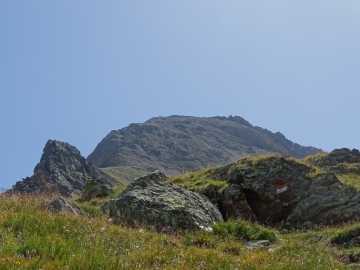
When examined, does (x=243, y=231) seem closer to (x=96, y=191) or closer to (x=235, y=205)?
(x=235, y=205)

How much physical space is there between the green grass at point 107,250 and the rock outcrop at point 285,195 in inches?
245

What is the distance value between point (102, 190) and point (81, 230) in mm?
16785

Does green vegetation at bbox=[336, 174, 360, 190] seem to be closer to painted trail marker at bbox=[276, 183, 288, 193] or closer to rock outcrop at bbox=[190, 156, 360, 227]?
rock outcrop at bbox=[190, 156, 360, 227]

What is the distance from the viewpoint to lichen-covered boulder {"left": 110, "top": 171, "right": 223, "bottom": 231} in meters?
13.7

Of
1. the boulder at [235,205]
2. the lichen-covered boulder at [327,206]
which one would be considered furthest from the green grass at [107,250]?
the boulder at [235,205]

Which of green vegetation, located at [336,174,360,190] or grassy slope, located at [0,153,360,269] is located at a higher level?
green vegetation, located at [336,174,360,190]

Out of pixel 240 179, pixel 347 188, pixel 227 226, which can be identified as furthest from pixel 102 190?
pixel 347 188

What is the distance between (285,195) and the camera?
19609mm

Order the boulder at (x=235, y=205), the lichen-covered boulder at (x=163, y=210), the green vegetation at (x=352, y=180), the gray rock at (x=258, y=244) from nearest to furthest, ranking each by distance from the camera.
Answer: the gray rock at (x=258, y=244), the lichen-covered boulder at (x=163, y=210), the boulder at (x=235, y=205), the green vegetation at (x=352, y=180)

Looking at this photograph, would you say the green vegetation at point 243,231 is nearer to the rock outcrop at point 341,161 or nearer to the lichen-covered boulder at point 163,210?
the lichen-covered boulder at point 163,210

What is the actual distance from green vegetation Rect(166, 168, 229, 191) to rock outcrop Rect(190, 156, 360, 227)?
631 millimetres

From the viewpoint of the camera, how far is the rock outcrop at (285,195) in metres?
17.6

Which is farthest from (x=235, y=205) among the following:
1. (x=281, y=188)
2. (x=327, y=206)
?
(x=327, y=206)

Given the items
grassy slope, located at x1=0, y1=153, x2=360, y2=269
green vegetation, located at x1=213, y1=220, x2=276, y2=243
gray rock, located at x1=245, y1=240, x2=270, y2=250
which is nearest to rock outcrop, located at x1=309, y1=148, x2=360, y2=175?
green vegetation, located at x1=213, y1=220, x2=276, y2=243
